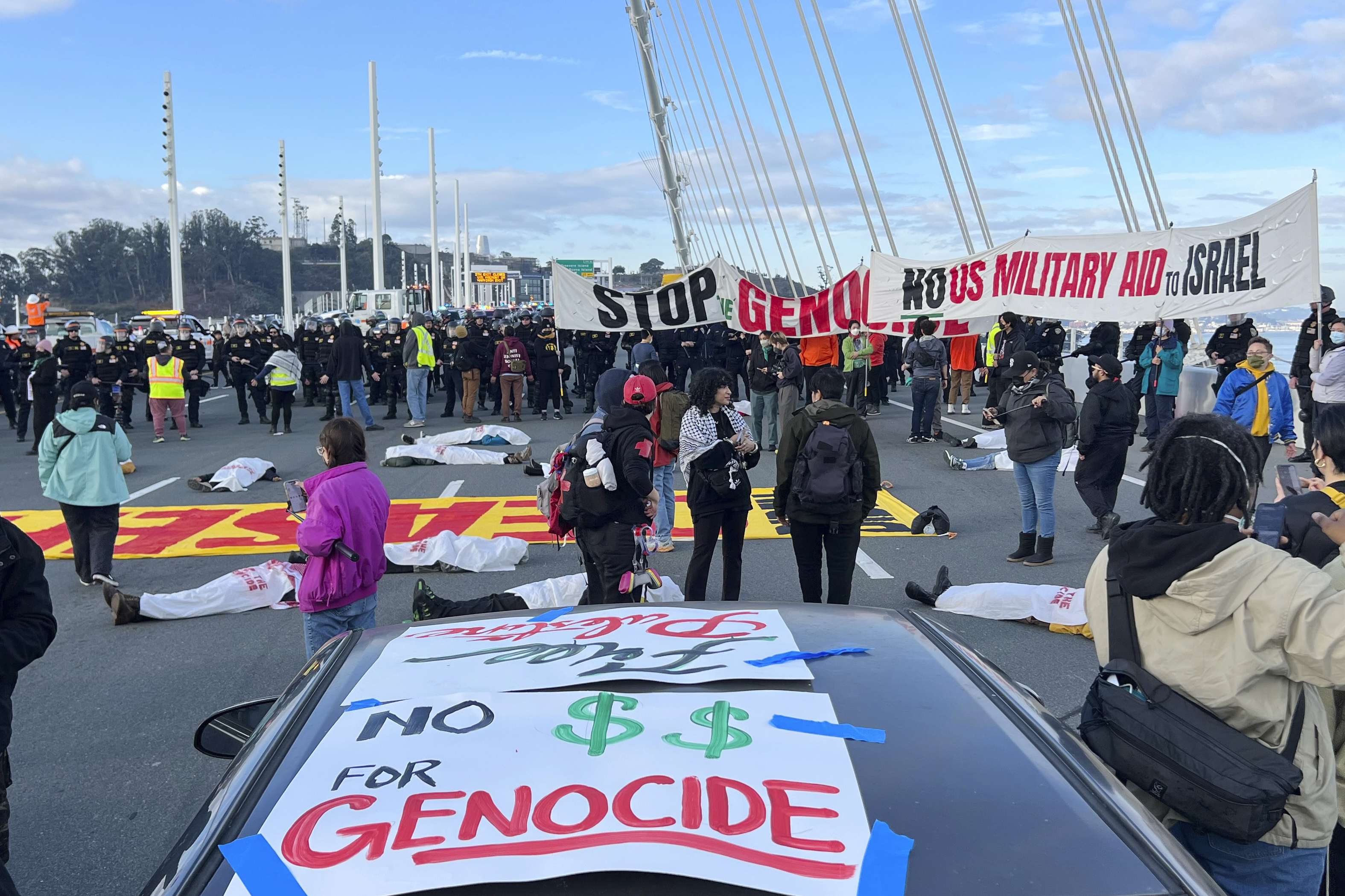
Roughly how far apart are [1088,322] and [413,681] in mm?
10381

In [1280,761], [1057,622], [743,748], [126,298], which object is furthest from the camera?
[126,298]

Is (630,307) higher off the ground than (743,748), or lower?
higher

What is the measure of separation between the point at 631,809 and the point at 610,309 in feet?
50.0

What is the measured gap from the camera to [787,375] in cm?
1391

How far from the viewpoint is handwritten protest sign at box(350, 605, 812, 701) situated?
90.1 inches

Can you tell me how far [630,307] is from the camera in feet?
54.5

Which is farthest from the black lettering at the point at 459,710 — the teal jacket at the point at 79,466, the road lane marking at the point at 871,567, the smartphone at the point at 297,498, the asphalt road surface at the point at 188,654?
the teal jacket at the point at 79,466

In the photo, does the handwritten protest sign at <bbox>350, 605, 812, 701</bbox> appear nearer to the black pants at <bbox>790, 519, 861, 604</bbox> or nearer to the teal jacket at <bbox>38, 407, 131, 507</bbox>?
the black pants at <bbox>790, 519, 861, 604</bbox>

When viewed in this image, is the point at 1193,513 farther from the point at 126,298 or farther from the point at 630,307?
the point at 126,298

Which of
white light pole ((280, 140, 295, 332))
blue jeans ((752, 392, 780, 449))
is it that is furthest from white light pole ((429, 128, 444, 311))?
blue jeans ((752, 392, 780, 449))

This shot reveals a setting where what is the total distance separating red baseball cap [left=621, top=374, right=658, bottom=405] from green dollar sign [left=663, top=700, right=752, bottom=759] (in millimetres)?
3803

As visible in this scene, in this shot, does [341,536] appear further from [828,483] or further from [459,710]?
[459,710]

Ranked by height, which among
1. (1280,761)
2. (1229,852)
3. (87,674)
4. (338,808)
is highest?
(338,808)

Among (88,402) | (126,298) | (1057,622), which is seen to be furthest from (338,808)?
(126,298)
